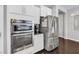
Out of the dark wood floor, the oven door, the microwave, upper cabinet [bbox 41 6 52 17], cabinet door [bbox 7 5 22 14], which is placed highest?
upper cabinet [bbox 41 6 52 17]

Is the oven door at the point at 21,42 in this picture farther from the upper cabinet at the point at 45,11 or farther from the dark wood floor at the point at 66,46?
the upper cabinet at the point at 45,11

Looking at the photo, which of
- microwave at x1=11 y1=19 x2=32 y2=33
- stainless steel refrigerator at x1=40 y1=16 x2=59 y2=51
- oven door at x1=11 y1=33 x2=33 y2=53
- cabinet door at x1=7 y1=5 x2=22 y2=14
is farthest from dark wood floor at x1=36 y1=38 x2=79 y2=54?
cabinet door at x1=7 y1=5 x2=22 y2=14

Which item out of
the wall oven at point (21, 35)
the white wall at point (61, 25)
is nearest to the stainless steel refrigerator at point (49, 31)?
the white wall at point (61, 25)

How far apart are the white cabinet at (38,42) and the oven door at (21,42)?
0.25 m

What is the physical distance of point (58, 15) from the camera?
12.3 ft

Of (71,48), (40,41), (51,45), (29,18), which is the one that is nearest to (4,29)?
(29,18)

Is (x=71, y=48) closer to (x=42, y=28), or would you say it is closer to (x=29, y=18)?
(x=42, y=28)

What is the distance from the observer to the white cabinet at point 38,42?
2.63 metres

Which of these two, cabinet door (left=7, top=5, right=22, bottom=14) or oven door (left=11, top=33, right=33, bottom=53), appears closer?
cabinet door (left=7, top=5, right=22, bottom=14)

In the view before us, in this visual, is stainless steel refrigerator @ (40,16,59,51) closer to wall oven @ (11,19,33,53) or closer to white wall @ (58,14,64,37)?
white wall @ (58,14,64,37)

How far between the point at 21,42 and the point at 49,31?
1313 millimetres

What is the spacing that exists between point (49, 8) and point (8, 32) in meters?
2.54

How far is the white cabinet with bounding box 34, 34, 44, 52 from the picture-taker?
8.64ft

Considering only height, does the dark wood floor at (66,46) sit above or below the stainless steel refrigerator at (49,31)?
below
